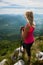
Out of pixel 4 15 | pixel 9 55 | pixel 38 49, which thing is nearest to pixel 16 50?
pixel 9 55

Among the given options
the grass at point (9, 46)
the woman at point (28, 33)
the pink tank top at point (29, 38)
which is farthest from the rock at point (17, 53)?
the pink tank top at point (29, 38)

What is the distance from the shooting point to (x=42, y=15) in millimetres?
4383

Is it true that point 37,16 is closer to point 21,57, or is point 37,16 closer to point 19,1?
point 19,1

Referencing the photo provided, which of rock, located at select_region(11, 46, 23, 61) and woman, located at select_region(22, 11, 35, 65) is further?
rock, located at select_region(11, 46, 23, 61)

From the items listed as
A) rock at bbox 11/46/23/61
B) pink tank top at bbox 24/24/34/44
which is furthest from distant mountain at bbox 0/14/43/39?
pink tank top at bbox 24/24/34/44

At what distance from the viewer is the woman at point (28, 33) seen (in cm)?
377

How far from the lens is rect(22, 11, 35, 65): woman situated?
3.77 meters

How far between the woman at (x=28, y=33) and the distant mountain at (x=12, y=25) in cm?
42

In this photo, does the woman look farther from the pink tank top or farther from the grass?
the grass

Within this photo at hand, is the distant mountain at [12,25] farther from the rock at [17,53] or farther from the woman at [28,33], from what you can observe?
the woman at [28,33]

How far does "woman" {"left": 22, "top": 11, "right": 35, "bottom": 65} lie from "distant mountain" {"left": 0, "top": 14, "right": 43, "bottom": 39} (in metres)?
0.42

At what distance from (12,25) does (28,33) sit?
2.12ft

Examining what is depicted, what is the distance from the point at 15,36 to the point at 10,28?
0.20 metres

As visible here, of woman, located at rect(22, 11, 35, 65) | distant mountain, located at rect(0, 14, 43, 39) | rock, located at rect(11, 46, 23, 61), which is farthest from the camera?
distant mountain, located at rect(0, 14, 43, 39)
